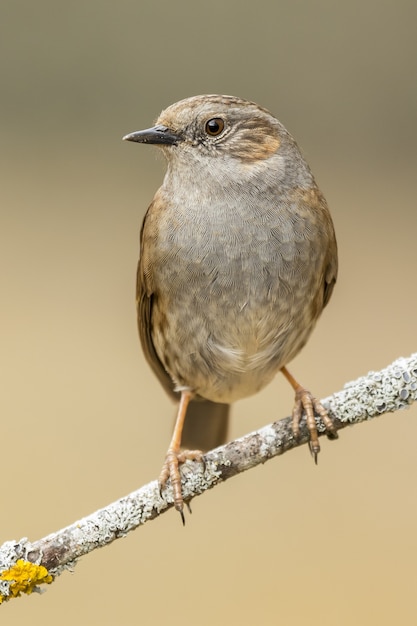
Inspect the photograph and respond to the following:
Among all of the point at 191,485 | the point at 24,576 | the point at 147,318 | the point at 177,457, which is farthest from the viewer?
the point at 147,318

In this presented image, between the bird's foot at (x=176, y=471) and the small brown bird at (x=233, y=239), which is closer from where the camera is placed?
the bird's foot at (x=176, y=471)

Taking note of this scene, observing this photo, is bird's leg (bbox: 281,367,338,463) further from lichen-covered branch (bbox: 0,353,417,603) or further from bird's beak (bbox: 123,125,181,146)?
bird's beak (bbox: 123,125,181,146)

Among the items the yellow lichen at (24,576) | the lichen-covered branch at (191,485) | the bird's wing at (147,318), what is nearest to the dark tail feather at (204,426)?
the bird's wing at (147,318)

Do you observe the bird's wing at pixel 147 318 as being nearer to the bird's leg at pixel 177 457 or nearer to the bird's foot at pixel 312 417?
the bird's leg at pixel 177 457

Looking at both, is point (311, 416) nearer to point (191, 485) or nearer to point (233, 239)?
point (191, 485)

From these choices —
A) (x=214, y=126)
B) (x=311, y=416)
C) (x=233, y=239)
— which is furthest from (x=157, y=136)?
(x=311, y=416)

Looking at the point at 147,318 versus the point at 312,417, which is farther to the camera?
the point at 147,318
